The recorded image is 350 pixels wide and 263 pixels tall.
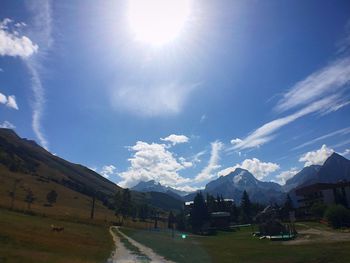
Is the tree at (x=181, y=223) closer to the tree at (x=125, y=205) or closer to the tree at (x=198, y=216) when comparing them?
the tree at (x=198, y=216)

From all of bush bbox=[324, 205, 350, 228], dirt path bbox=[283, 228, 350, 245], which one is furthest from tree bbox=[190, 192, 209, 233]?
dirt path bbox=[283, 228, 350, 245]

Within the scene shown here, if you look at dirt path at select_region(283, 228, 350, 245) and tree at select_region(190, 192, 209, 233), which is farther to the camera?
tree at select_region(190, 192, 209, 233)

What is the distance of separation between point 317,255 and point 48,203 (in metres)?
163

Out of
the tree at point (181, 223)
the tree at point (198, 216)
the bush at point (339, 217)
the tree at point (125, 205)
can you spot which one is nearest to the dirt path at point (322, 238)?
the bush at point (339, 217)

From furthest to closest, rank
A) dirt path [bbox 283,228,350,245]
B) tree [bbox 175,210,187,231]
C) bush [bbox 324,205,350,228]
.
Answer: tree [bbox 175,210,187,231], bush [bbox 324,205,350,228], dirt path [bbox 283,228,350,245]

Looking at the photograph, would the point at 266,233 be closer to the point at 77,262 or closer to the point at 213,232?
the point at 213,232

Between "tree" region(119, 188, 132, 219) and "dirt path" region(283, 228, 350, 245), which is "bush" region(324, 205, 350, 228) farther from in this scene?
"tree" region(119, 188, 132, 219)

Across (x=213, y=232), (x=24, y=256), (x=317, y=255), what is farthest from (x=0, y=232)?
(x=213, y=232)

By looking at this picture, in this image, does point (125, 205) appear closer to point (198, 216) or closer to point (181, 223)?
point (181, 223)

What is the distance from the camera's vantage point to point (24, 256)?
123 ft

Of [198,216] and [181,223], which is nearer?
[198,216]

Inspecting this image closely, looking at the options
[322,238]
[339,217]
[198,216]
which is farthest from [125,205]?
[322,238]

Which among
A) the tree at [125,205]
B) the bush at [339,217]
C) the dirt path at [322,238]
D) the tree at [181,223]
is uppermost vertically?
the tree at [125,205]

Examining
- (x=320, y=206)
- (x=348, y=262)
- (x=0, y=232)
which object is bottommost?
(x=348, y=262)
